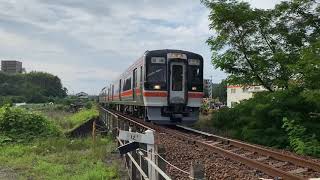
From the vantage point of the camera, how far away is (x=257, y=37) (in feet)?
67.5

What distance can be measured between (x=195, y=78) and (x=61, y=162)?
27.1ft

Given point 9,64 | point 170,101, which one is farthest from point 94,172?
point 9,64

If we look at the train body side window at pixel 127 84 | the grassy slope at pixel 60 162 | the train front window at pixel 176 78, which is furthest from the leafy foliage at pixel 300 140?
the train body side window at pixel 127 84

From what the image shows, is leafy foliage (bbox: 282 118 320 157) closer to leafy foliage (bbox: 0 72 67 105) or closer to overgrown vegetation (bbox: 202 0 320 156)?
overgrown vegetation (bbox: 202 0 320 156)

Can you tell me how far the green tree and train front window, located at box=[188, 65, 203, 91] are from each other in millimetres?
973

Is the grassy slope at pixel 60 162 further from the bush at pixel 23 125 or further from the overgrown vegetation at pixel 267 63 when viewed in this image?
the overgrown vegetation at pixel 267 63

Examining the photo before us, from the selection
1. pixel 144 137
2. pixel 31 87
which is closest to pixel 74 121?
pixel 144 137

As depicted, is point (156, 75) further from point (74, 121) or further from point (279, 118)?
point (74, 121)

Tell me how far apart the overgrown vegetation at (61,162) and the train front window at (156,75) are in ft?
9.82

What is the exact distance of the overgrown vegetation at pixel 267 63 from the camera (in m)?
17.0

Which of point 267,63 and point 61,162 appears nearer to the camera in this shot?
point 61,162

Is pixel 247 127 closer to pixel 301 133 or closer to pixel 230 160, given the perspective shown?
pixel 301 133

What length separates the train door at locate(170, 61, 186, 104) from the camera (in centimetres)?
2078

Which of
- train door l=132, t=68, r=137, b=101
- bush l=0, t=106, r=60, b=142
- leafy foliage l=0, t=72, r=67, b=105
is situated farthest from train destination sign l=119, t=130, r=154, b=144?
leafy foliage l=0, t=72, r=67, b=105
